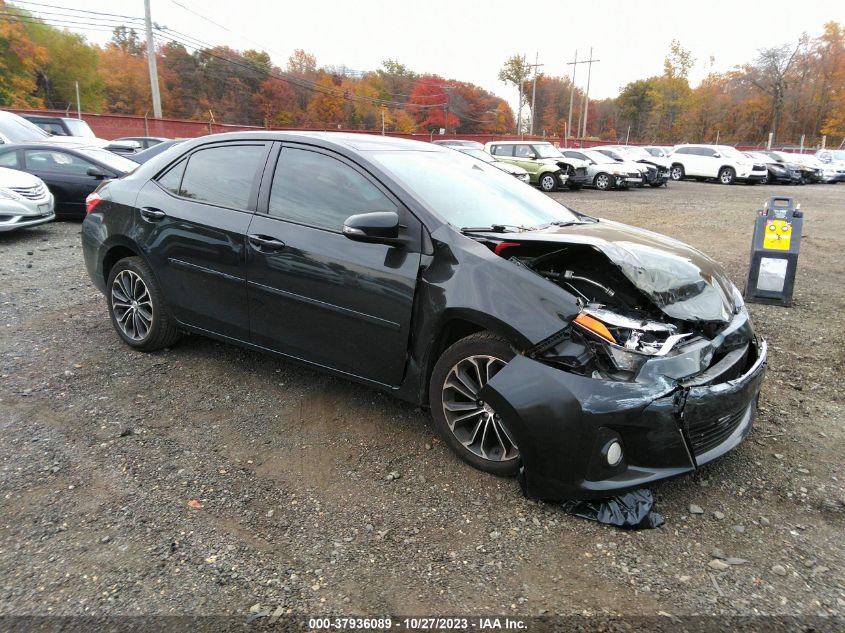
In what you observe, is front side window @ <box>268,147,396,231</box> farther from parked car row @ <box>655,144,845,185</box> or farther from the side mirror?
parked car row @ <box>655,144,845,185</box>

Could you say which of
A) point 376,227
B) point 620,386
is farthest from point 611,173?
point 620,386

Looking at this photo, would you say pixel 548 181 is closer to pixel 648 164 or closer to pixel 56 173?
pixel 648 164

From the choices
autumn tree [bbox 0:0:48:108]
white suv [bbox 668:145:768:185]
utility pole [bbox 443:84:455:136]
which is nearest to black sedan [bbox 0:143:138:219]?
white suv [bbox 668:145:768:185]

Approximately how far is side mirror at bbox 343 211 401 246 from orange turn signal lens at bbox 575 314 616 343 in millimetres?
1049

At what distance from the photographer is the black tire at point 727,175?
2563cm

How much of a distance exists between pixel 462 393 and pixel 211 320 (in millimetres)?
1926

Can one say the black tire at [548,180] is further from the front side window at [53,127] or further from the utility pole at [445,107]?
the utility pole at [445,107]

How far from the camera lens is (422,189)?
3.48 metres

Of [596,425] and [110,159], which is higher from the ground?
[110,159]

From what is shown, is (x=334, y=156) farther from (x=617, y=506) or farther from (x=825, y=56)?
(x=825, y=56)

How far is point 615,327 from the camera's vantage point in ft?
9.22

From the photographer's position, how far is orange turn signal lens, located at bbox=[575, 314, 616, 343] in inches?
107

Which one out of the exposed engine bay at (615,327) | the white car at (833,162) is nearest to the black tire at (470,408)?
the exposed engine bay at (615,327)

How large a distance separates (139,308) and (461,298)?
2.79 metres
